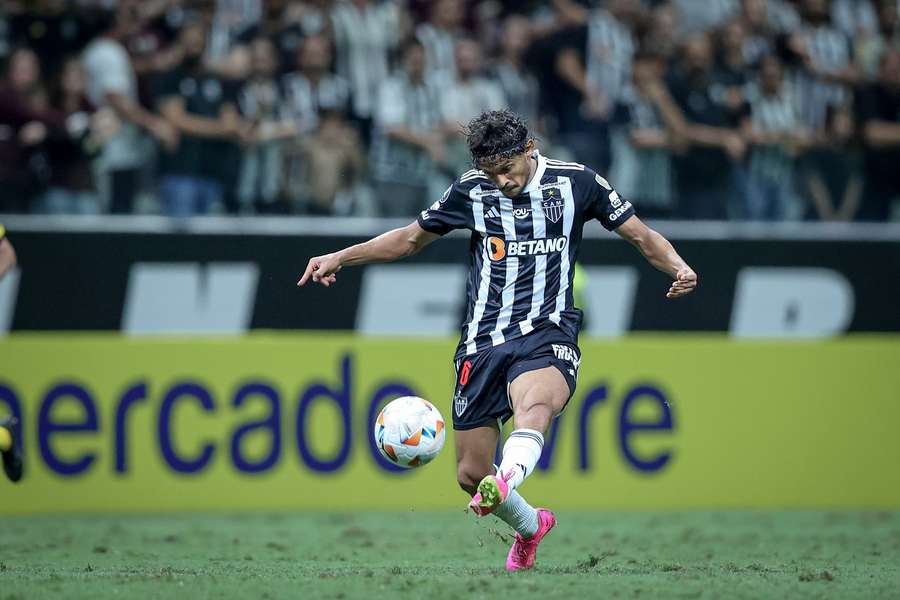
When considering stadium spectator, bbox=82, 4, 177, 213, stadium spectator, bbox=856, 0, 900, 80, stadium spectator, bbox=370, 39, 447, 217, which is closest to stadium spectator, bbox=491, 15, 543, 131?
stadium spectator, bbox=370, 39, 447, 217

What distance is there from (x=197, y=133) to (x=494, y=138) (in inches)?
245

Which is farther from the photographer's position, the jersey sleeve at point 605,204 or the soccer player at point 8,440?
the soccer player at point 8,440

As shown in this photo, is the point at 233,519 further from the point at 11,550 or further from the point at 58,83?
the point at 58,83

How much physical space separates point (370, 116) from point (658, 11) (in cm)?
391

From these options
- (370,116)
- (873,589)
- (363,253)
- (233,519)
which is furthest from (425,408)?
(370,116)

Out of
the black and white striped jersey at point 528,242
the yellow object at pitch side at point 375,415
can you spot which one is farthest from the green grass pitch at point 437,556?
the black and white striped jersey at point 528,242

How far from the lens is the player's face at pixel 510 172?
7.30m

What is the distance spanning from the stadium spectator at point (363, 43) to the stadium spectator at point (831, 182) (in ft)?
14.2

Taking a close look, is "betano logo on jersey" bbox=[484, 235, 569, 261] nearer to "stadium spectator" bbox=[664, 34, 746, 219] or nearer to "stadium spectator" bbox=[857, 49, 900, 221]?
"stadium spectator" bbox=[664, 34, 746, 219]

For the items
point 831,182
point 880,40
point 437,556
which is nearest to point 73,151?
point 437,556

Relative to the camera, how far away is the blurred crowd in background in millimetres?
12648

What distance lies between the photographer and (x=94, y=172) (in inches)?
492

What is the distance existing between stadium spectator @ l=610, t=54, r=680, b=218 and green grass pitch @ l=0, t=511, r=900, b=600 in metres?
3.12

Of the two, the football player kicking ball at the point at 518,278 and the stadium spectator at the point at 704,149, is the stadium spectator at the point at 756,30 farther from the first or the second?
the football player kicking ball at the point at 518,278
